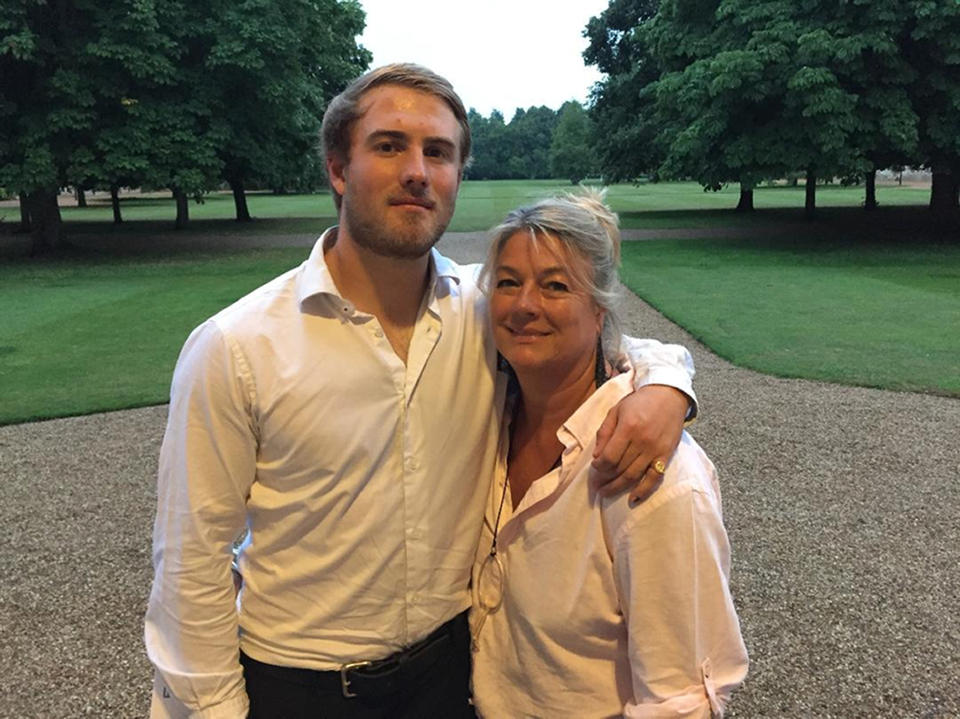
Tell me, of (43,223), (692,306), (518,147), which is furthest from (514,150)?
(692,306)

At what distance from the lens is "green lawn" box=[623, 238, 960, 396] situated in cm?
932

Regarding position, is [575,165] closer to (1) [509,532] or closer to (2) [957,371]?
(2) [957,371]

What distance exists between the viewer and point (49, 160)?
62.8ft

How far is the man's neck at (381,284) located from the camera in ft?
6.70

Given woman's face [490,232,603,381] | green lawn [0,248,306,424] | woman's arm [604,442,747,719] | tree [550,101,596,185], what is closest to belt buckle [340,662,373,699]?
woman's arm [604,442,747,719]

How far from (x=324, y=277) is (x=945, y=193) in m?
26.6

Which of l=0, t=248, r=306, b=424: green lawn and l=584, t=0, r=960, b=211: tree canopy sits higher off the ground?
l=584, t=0, r=960, b=211: tree canopy

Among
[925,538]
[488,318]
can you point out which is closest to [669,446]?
[488,318]

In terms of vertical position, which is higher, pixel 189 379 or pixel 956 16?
pixel 956 16

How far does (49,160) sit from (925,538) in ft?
65.6

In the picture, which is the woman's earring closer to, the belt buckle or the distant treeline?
the belt buckle

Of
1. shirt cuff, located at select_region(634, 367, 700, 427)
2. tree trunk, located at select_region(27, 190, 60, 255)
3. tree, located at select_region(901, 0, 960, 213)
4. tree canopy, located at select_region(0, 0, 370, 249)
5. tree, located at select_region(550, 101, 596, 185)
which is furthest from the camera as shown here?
tree, located at select_region(550, 101, 596, 185)

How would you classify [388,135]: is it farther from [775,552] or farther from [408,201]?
[775,552]

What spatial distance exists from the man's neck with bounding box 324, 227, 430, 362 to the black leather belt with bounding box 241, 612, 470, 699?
756 millimetres
